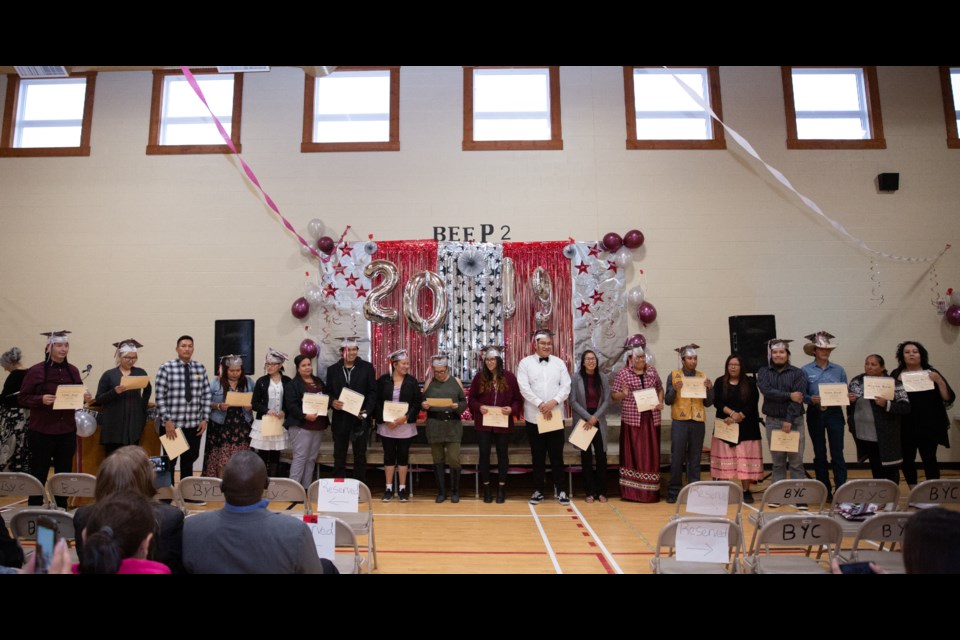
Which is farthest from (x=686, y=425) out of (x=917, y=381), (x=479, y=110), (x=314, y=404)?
(x=479, y=110)

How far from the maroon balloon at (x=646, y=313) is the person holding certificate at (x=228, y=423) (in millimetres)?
4681

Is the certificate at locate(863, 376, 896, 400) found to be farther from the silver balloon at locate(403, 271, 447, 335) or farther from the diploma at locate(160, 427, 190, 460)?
the diploma at locate(160, 427, 190, 460)

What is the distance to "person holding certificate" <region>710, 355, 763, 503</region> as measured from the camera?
604 cm

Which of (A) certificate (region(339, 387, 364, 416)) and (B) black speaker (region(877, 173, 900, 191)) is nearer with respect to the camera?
(A) certificate (region(339, 387, 364, 416))

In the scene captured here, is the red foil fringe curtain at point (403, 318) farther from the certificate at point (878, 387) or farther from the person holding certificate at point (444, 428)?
the certificate at point (878, 387)

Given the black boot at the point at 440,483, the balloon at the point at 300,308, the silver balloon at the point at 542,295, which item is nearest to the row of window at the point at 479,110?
the silver balloon at the point at 542,295

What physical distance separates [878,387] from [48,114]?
10557mm

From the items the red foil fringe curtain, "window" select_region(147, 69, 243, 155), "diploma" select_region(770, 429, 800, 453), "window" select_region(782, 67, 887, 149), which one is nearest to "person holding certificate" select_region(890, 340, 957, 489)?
"diploma" select_region(770, 429, 800, 453)

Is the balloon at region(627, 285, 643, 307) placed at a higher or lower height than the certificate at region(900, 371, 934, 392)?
higher

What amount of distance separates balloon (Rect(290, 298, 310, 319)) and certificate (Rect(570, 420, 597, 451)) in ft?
12.3

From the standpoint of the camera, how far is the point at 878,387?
5828 millimetres

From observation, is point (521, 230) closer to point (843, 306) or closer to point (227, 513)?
point (843, 306)

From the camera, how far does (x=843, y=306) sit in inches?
309
